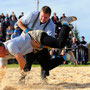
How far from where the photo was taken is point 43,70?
18.6 feet

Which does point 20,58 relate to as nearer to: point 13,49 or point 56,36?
point 13,49

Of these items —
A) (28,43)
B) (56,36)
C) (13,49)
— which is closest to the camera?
(13,49)

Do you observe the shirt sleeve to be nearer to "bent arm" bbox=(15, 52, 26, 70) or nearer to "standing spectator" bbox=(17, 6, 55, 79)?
"bent arm" bbox=(15, 52, 26, 70)

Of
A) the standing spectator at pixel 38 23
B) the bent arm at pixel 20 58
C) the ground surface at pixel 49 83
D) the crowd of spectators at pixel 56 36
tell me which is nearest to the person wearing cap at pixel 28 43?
the bent arm at pixel 20 58

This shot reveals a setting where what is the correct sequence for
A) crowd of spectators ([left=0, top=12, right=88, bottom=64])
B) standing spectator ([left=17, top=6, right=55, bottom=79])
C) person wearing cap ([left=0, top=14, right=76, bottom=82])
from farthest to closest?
crowd of spectators ([left=0, top=12, right=88, bottom=64]) < standing spectator ([left=17, top=6, right=55, bottom=79]) < person wearing cap ([left=0, top=14, right=76, bottom=82])

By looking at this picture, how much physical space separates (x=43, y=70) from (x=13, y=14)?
8166mm

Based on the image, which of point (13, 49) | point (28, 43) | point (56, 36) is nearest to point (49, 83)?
point (28, 43)

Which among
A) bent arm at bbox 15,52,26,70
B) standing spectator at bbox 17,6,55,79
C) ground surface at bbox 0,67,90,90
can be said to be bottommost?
ground surface at bbox 0,67,90,90

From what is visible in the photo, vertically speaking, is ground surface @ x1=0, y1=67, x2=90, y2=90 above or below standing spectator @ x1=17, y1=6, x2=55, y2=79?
below

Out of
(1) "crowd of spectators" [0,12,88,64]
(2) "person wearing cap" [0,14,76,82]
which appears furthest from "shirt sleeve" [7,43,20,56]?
(1) "crowd of spectators" [0,12,88,64]

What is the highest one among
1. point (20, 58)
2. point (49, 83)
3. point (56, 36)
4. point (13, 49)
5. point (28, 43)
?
point (56, 36)

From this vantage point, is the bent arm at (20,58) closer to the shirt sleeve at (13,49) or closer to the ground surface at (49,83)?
the shirt sleeve at (13,49)

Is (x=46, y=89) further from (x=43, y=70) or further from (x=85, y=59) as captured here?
(x=85, y=59)

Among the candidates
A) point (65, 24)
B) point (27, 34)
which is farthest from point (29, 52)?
point (65, 24)
